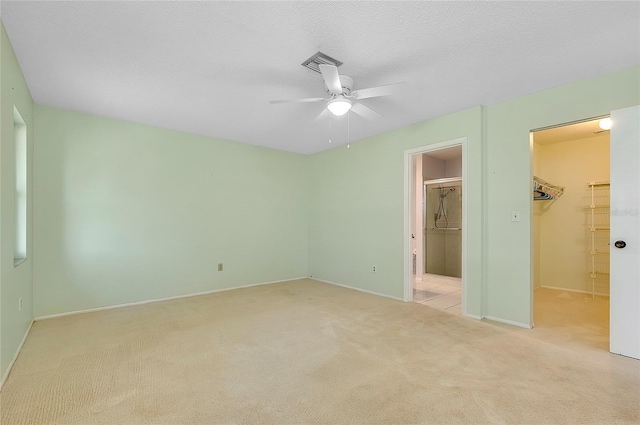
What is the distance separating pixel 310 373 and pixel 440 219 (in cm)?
489

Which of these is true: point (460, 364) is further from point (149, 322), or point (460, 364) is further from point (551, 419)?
point (149, 322)

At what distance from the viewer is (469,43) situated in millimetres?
2094

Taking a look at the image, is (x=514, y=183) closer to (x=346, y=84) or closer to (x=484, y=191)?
(x=484, y=191)

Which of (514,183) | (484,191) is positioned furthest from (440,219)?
(514,183)

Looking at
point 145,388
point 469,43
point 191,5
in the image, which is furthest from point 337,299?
point 191,5

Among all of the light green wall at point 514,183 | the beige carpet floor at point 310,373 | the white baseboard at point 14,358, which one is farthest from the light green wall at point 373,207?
the white baseboard at point 14,358

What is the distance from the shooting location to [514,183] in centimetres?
305

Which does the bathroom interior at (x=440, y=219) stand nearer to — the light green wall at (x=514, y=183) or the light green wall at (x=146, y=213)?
the light green wall at (x=514, y=183)

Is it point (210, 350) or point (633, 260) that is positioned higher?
point (633, 260)

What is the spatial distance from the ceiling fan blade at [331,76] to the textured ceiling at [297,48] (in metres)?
0.21

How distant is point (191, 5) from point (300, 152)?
373 centimetres

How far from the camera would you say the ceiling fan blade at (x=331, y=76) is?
6.55 ft

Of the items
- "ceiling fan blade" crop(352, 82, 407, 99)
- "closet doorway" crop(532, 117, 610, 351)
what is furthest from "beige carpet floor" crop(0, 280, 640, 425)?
"ceiling fan blade" crop(352, 82, 407, 99)

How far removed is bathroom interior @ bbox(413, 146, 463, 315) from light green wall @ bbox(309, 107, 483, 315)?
57.0 inches
